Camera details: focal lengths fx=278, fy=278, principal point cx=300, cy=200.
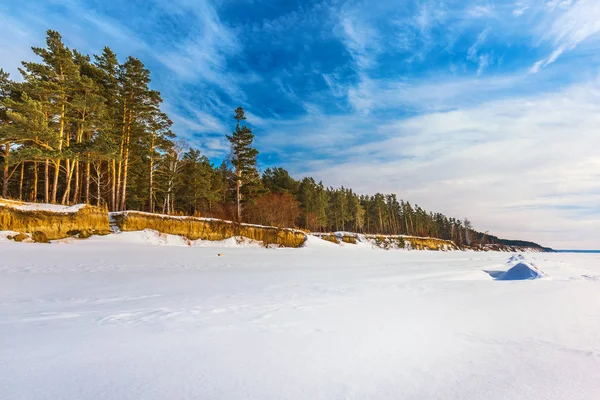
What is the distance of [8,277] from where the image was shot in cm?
640

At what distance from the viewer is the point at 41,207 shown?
13516 millimetres

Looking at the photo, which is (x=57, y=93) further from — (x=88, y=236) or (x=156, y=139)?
(x=88, y=236)

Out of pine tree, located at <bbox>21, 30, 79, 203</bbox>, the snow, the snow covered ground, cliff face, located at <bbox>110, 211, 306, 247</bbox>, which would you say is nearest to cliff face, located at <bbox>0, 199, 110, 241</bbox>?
the snow

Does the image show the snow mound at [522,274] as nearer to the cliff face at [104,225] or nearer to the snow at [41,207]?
the cliff face at [104,225]

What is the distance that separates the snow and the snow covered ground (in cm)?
1002

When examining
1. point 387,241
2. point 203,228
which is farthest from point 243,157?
point 387,241

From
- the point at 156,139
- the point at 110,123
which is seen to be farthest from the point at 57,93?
the point at 156,139

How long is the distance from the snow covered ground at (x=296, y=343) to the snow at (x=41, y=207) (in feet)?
32.9

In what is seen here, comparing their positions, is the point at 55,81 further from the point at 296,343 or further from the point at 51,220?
the point at 296,343

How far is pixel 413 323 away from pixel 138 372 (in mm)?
2936

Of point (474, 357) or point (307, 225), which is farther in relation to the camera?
point (307, 225)

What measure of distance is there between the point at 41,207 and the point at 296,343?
16611 millimetres

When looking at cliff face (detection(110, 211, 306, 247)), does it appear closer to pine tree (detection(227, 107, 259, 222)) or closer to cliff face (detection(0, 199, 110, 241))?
cliff face (detection(0, 199, 110, 241))

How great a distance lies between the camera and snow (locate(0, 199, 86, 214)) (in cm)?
1264
